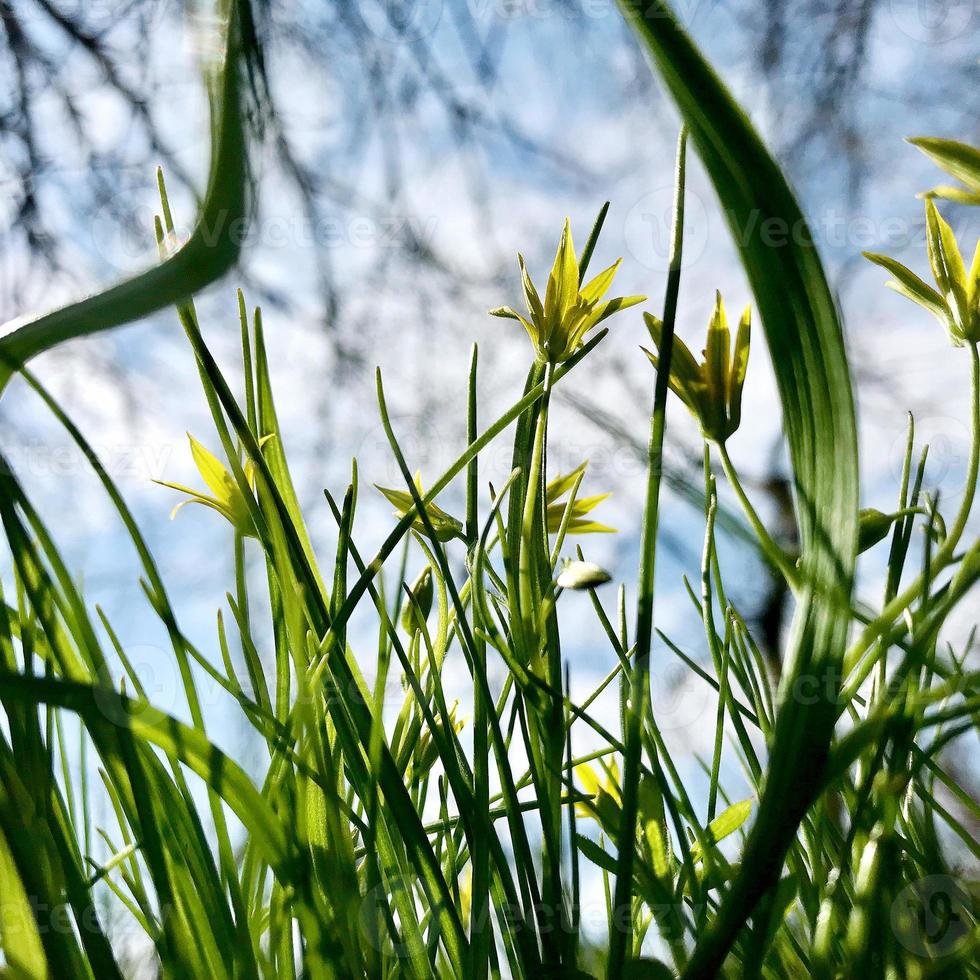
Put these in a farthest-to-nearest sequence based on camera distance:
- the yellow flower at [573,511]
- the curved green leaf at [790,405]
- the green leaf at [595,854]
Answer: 1. the yellow flower at [573,511]
2. the green leaf at [595,854]
3. the curved green leaf at [790,405]

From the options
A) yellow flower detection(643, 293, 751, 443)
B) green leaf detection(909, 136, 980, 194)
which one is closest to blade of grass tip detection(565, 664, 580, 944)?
yellow flower detection(643, 293, 751, 443)

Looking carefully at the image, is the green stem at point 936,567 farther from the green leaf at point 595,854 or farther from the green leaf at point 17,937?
the green leaf at point 17,937

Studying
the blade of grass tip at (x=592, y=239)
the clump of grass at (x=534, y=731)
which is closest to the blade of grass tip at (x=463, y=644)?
the clump of grass at (x=534, y=731)

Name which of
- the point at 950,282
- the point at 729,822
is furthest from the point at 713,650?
the point at 950,282

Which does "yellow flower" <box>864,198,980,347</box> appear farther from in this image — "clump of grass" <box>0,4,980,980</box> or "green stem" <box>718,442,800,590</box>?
"green stem" <box>718,442,800,590</box>

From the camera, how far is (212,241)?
194 mm

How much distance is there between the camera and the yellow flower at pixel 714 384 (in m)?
0.33

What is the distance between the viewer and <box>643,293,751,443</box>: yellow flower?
333 millimetres

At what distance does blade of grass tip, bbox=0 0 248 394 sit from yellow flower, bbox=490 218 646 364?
0.17 metres

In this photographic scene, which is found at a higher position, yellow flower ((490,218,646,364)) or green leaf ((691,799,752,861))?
yellow flower ((490,218,646,364))

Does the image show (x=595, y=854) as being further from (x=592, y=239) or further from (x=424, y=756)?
(x=592, y=239)

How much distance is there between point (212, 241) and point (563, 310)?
19cm

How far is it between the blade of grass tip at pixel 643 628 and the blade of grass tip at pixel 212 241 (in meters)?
0.12

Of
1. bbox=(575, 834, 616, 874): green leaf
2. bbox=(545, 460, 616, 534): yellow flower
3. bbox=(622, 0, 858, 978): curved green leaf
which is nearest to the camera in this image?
bbox=(622, 0, 858, 978): curved green leaf
